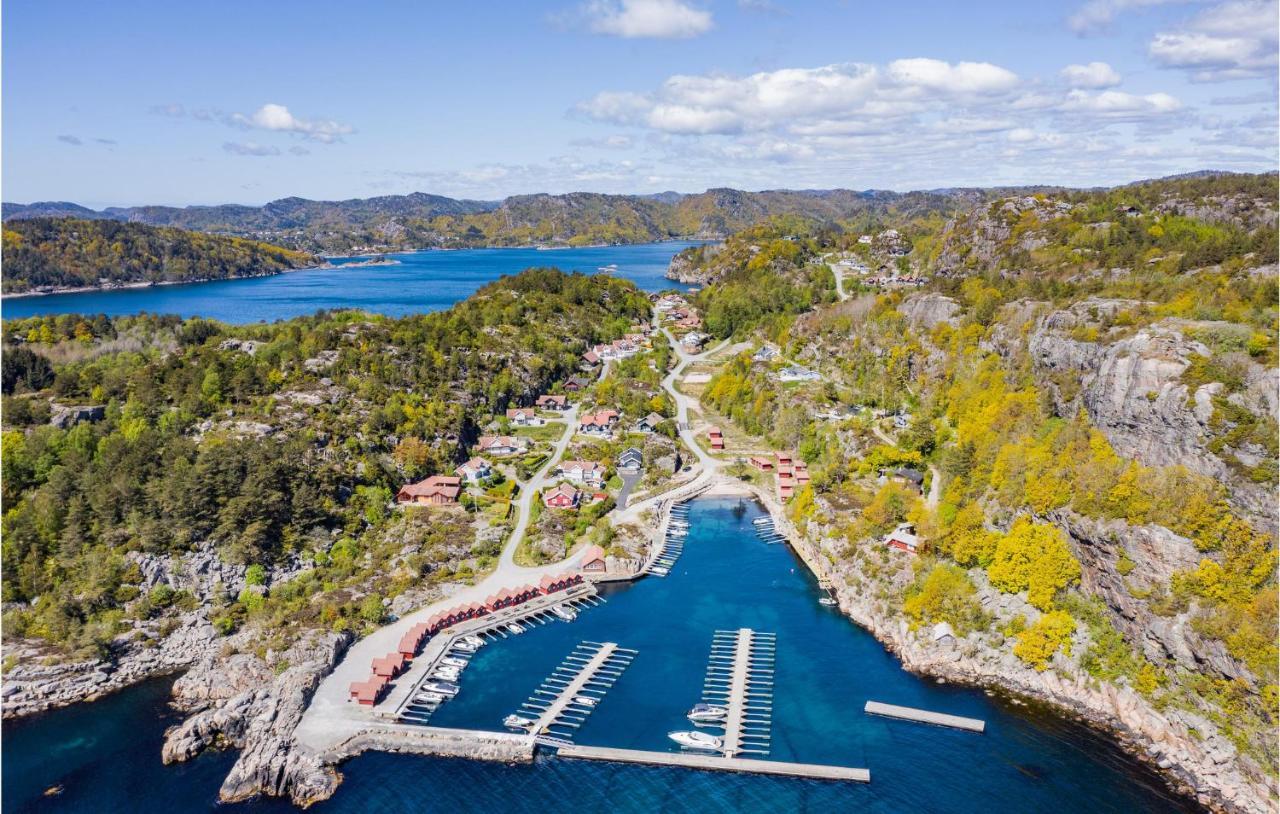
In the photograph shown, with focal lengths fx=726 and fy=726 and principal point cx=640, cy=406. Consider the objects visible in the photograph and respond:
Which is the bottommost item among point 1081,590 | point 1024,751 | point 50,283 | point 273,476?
point 1024,751

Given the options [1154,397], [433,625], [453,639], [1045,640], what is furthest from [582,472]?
[1154,397]

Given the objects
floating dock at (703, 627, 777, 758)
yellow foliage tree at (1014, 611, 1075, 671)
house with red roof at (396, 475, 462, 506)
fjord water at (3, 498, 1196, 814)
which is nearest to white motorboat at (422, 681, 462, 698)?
fjord water at (3, 498, 1196, 814)

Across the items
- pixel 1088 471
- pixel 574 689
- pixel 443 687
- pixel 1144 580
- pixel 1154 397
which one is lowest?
pixel 574 689

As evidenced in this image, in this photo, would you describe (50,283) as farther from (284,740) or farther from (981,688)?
(981,688)

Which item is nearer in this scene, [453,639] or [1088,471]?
[453,639]

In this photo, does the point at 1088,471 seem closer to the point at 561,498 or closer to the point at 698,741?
the point at 698,741

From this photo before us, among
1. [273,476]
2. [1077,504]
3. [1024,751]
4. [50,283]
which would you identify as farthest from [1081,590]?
[50,283]
